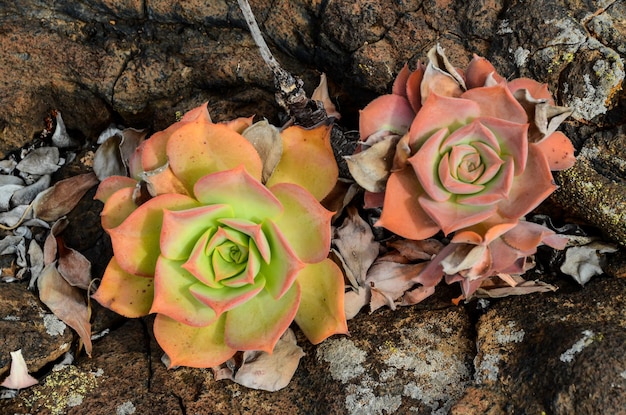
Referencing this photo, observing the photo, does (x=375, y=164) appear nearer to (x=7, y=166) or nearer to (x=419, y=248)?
(x=419, y=248)

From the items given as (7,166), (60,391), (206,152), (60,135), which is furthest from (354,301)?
(7,166)

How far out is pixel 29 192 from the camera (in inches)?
74.4

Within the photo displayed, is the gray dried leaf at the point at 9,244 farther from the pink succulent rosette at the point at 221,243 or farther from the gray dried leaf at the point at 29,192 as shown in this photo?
the pink succulent rosette at the point at 221,243

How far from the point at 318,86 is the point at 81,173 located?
2.69 ft

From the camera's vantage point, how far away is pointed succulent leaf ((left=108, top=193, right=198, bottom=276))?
133 cm

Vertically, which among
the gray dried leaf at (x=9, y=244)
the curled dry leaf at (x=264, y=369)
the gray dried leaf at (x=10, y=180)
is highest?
the gray dried leaf at (x=10, y=180)

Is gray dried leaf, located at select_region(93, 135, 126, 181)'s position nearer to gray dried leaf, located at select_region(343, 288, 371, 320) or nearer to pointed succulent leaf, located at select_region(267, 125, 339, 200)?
pointed succulent leaf, located at select_region(267, 125, 339, 200)

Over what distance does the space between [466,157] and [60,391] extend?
1.13 metres

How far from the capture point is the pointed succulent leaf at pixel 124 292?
4.64 feet

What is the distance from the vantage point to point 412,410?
1369 mm

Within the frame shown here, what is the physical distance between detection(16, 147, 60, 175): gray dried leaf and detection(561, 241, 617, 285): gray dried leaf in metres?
1.59

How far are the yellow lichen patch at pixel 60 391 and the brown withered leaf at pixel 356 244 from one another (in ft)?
2.33

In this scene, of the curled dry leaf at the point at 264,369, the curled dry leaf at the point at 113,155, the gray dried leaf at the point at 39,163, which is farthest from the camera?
the gray dried leaf at the point at 39,163

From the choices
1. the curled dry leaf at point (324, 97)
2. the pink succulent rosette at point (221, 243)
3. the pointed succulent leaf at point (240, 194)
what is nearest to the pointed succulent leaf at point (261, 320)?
the pink succulent rosette at point (221, 243)
